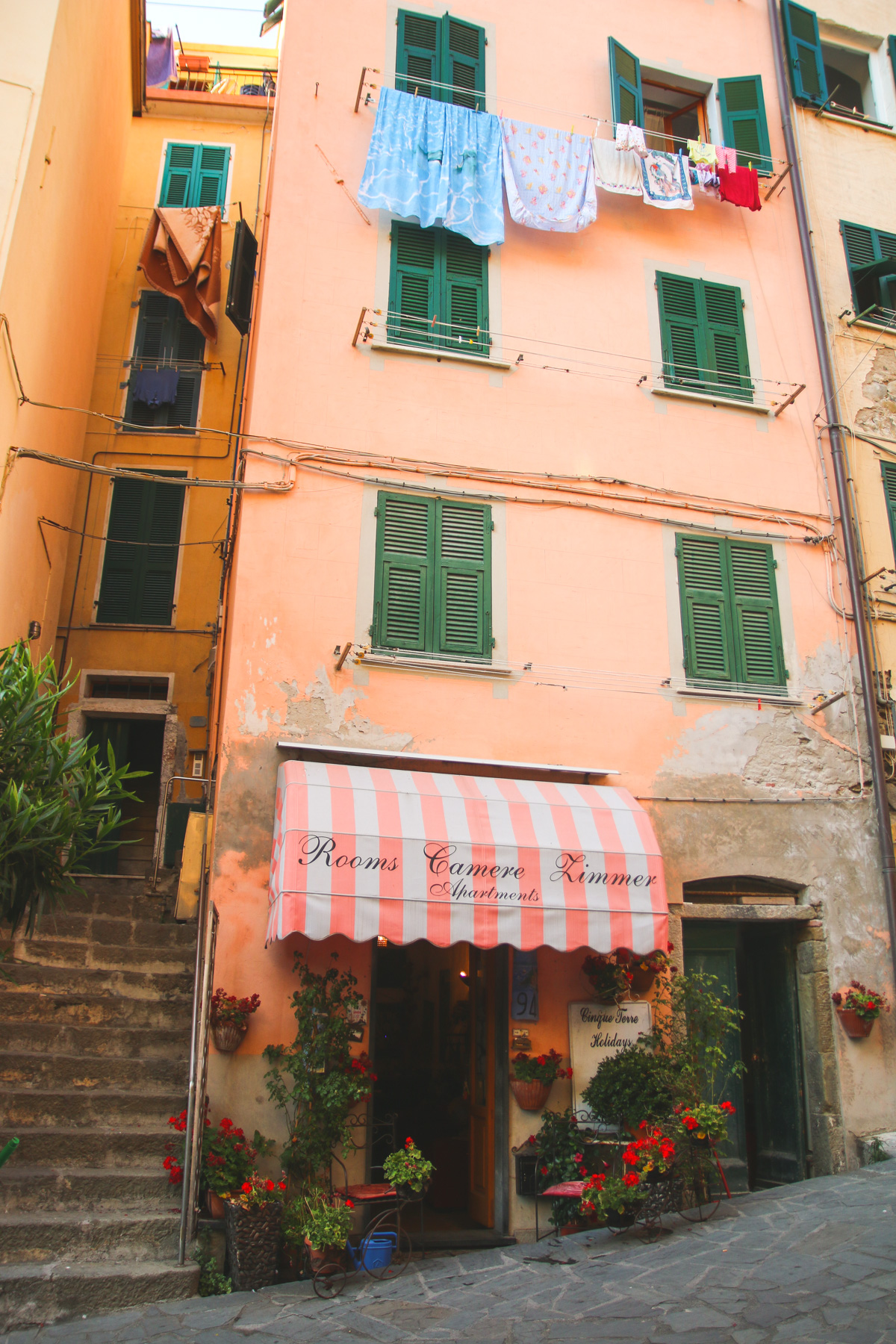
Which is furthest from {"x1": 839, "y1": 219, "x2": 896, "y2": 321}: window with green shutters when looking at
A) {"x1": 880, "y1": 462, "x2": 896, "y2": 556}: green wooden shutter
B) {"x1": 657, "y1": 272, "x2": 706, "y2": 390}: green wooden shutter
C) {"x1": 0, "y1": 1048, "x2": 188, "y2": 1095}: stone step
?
{"x1": 0, "y1": 1048, "x2": 188, "y2": 1095}: stone step

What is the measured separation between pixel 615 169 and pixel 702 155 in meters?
1.21

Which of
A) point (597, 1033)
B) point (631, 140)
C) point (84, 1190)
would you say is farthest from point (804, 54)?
point (84, 1190)

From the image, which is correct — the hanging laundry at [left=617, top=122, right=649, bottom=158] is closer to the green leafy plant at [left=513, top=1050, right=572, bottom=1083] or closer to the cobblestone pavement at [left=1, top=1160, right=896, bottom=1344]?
the green leafy plant at [left=513, top=1050, right=572, bottom=1083]

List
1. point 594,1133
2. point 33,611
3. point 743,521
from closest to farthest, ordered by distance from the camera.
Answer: point 594,1133
point 743,521
point 33,611

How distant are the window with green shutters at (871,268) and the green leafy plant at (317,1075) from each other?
999cm

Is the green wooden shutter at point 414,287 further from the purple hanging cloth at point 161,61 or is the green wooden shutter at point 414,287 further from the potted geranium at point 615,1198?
the purple hanging cloth at point 161,61

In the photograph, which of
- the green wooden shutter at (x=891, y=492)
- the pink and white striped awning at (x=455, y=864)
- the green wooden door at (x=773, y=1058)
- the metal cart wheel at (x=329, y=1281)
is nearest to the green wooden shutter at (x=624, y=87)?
the green wooden shutter at (x=891, y=492)

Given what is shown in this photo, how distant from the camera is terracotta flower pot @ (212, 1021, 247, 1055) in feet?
25.0

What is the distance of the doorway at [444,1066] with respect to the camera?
8883 mm

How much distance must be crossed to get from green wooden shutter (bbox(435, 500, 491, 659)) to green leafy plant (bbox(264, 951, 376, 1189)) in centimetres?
333

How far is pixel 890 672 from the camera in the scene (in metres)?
10.8

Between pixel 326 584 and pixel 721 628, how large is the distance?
4.14 metres

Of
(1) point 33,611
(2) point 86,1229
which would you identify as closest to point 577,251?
(1) point 33,611

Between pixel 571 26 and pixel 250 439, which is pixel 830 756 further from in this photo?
pixel 571 26
